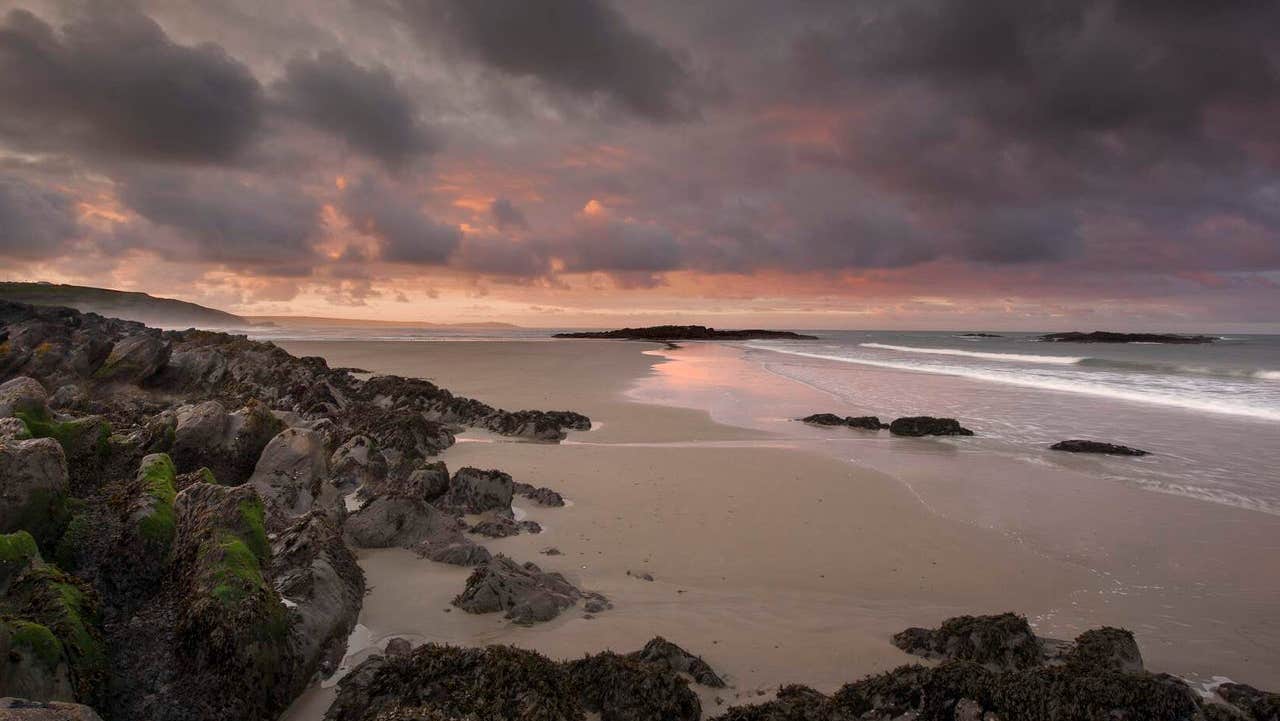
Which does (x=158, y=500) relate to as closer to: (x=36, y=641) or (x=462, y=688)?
(x=36, y=641)

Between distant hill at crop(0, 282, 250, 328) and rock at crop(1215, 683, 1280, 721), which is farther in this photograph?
distant hill at crop(0, 282, 250, 328)

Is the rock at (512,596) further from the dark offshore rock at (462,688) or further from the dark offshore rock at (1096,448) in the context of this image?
the dark offshore rock at (1096,448)

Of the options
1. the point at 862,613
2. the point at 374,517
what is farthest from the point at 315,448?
the point at 862,613

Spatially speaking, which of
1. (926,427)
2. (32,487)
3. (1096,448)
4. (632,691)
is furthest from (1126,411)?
(32,487)

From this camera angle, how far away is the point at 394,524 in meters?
6.49

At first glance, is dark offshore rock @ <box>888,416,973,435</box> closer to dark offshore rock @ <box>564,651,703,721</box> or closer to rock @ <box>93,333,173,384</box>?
dark offshore rock @ <box>564,651,703,721</box>

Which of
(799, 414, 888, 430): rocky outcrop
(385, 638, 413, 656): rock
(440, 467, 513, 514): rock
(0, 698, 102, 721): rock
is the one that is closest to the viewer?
(0, 698, 102, 721): rock

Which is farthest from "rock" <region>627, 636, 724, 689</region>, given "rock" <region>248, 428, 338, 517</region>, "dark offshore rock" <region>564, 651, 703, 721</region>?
"rock" <region>248, 428, 338, 517</region>

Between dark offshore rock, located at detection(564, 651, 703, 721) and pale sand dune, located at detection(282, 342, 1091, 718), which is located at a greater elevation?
dark offshore rock, located at detection(564, 651, 703, 721)

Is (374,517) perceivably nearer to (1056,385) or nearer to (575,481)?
(575,481)

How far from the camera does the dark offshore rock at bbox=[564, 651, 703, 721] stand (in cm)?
363

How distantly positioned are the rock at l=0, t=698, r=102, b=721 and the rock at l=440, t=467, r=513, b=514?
16.7ft

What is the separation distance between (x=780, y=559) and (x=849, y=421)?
9.47 metres

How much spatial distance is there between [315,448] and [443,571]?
2769 mm
